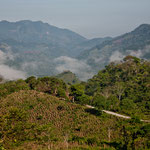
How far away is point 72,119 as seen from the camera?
105ft

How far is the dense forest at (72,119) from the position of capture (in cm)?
1519

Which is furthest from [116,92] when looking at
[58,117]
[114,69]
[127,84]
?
[58,117]

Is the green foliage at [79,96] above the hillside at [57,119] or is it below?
above

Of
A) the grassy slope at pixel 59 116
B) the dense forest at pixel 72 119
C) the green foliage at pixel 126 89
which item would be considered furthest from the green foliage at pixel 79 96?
the grassy slope at pixel 59 116

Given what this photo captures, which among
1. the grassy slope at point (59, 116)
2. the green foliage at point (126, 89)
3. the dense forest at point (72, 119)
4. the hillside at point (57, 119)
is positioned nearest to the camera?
the dense forest at point (72, 119)

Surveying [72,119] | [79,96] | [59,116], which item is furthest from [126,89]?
[59,116]

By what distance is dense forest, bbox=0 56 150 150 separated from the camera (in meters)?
15.2

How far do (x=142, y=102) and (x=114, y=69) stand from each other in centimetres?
3221

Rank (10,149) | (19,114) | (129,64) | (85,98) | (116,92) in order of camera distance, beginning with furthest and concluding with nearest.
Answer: (129,64), (116,92), (85,98), (19,114), (10,149)

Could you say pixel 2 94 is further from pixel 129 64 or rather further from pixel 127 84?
pixel 129 64

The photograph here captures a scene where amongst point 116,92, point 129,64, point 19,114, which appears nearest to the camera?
point 19,114

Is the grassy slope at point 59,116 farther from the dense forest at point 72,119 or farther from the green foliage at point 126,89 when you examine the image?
the green foliage at point 126,89

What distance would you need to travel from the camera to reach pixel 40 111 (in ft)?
111

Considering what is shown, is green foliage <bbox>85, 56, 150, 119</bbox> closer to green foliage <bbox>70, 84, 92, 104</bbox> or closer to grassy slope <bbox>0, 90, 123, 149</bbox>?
green foliage <bbox>70, 84, 92, 104</bbox>
